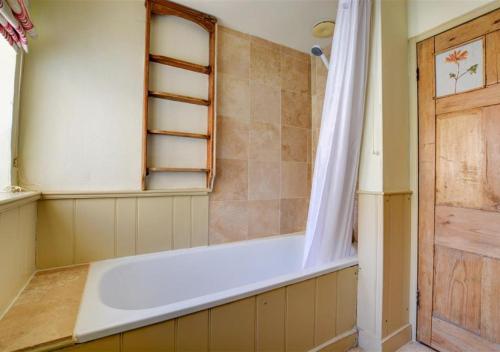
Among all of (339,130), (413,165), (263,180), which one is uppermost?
(339,130)

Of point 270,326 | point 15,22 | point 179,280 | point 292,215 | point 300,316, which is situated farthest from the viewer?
point 292,215

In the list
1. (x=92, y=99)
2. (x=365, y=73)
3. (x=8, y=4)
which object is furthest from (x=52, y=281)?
(x=365, y=73)

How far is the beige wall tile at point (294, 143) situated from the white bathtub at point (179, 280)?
27.6 inches

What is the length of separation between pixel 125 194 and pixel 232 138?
0.85 m

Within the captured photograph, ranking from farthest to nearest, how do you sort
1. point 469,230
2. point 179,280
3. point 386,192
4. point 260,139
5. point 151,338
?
point 260,139 → point 179,280 → point 386,192 → point 469,230 → point 151,338

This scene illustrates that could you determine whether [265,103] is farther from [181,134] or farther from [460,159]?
[460,159]

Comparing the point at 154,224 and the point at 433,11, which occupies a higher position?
the point at 433,11

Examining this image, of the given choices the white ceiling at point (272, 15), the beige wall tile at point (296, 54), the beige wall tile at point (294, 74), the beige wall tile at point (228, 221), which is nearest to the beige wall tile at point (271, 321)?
the beige wall tile at point (228, 221)

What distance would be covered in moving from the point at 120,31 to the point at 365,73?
154 centimetres

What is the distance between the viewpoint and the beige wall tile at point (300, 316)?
1210 mm

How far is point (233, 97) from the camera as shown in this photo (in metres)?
1.92

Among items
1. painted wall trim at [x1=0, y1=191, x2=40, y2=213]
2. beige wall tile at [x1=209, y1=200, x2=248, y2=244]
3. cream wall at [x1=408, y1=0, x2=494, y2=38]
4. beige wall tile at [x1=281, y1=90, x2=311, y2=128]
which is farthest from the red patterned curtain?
cream wall at [x1=408, y1=0, x2=494, y2=38]

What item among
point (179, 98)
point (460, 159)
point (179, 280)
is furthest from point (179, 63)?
point (460, 159)

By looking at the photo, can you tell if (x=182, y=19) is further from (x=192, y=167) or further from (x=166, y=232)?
(x=166, y=232)
